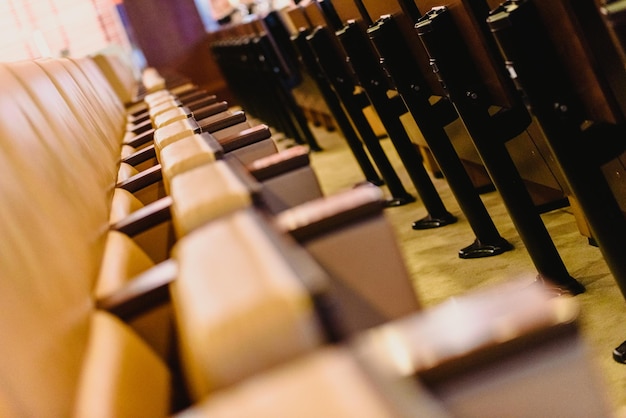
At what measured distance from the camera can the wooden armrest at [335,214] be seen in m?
1.16

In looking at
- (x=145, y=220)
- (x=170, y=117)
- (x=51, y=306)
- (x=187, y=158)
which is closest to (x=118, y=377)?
(x=51, y=306)

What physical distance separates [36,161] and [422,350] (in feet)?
2.83

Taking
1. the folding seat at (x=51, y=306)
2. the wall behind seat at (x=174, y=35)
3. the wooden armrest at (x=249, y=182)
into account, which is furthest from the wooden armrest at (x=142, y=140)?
the wall behind seat at (x=174, y=35)

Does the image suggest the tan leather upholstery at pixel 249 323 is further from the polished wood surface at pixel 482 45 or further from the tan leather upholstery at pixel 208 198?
the polished wood surface at pixel 482 45

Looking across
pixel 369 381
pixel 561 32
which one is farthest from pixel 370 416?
pixel 561 32

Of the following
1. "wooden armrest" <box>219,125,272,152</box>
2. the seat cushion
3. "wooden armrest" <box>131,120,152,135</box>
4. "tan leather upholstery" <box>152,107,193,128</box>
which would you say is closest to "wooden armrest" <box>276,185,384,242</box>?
the seat cushion

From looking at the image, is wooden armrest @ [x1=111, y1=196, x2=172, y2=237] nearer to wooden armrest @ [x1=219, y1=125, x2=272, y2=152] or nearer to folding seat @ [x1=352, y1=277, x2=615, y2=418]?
wooden armrest @ [x1=219, y1=125, x2=272, y2=152]

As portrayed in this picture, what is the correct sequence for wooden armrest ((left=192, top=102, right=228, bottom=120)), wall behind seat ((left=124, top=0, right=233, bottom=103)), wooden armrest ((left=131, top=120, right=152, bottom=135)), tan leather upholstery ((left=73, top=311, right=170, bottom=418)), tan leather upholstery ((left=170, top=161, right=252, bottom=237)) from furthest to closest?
wall behind seat ((left=124, top=0, right=233, bottom=103)) < wooden armrest ((left=131, top=120, right=152, bottom=135)) < wooden armrest ((left=192, top=102, right=228, bottom=120)) < tan leather upholstery ((left=170, top=161, right=252, bottom=237)) < tan leather upholstery ((left=73, top=311, right=170, bottom=418))

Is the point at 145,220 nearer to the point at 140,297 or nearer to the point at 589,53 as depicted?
the point at 140,297

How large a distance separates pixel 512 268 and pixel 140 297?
1.18 meters

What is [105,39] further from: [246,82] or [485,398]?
[485,398]

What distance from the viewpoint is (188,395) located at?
1.10 m

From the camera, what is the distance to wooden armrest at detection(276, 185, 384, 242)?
45.7 inches

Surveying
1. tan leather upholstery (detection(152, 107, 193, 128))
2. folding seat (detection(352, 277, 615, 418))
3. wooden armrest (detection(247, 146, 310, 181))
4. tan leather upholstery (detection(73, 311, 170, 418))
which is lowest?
folding seat (detection(352, 277, 615, 418))
